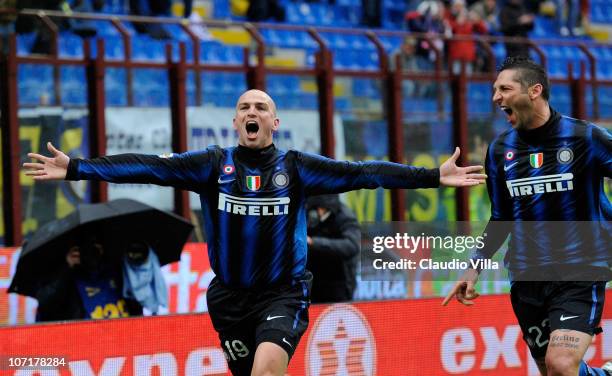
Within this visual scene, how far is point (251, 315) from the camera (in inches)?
293

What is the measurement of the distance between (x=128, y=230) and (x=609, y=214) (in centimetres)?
440

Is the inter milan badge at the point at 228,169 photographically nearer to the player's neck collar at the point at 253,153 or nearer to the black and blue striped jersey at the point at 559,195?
the player's neck collar at the point at 253,153

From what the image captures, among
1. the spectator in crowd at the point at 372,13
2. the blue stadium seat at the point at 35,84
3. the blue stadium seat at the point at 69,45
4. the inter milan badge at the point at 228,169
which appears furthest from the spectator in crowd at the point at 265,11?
the inter milan badge at the point at 228,169

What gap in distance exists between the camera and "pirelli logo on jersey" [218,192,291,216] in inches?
291

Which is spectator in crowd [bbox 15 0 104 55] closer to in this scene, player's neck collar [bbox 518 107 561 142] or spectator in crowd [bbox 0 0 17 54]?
spectator in crowd [bbox 0 0 17 54]

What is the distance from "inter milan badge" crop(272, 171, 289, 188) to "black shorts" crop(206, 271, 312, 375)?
0.61 m

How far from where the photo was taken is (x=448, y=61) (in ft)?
50.6

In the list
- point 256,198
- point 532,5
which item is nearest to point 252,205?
point 256,198

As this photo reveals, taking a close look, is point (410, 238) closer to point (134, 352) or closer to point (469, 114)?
point (469, 114)

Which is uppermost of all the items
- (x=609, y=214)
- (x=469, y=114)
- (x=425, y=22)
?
(x=425, y=22)

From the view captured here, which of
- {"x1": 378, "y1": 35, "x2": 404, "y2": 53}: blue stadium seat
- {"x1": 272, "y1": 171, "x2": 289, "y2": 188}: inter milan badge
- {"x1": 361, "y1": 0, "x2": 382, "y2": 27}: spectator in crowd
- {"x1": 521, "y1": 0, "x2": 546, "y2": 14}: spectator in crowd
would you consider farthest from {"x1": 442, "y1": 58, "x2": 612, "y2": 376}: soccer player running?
{"x1": 521, "y1": 0, "x2": 546, "y2": 14}: spectator in crowd

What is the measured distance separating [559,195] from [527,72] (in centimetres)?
83

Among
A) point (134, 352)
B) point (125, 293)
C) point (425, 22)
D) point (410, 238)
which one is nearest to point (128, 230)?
point (125, 293)

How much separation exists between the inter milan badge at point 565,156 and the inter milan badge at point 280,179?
5.86 ft
